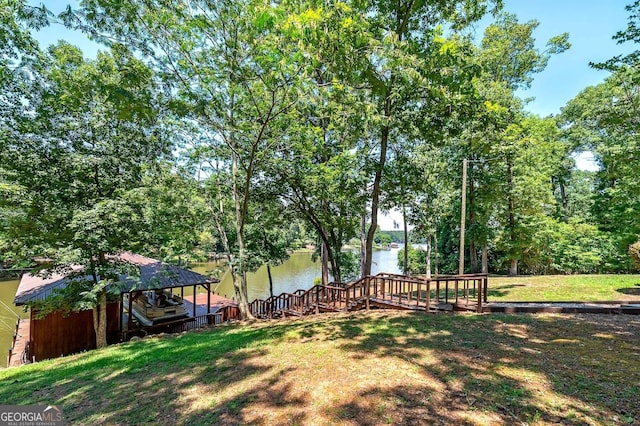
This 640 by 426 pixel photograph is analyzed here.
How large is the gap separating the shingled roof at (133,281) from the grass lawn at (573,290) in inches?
386

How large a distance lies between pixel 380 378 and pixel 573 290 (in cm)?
928

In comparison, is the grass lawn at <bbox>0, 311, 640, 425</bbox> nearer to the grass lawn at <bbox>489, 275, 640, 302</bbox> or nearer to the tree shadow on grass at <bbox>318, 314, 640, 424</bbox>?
the tree shadow on grass at <bbox>318, 314, 640, 424</bbox>

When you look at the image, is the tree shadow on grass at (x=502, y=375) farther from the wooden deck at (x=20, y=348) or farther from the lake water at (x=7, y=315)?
the lake water at (x=7, y=315)

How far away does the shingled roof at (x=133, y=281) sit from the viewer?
8500 millimetres

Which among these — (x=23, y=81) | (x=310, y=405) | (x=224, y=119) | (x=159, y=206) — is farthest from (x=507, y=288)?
(x=23, y=81)

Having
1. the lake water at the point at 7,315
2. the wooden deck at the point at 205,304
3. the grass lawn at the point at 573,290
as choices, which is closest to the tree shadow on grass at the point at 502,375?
the grass lawn at the point at 573,290

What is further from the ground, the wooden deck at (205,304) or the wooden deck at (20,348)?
the wooden deck at (205,304)

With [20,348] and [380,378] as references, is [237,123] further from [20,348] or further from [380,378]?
[20,348]

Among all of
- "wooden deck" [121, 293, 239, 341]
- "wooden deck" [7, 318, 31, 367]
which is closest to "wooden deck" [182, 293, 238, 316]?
"wooden deck" [121, 293, 239, 341]

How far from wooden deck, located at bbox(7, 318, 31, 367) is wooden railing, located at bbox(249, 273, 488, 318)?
7.48m

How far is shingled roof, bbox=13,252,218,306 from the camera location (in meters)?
8.50

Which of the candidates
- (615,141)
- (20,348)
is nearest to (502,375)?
(20,348)

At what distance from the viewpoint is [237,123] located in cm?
→ 862

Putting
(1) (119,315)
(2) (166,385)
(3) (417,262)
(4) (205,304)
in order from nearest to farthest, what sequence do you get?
(2) (166,385) < (1) (119,315) < (4) (205,304) < (3) (417,262)
